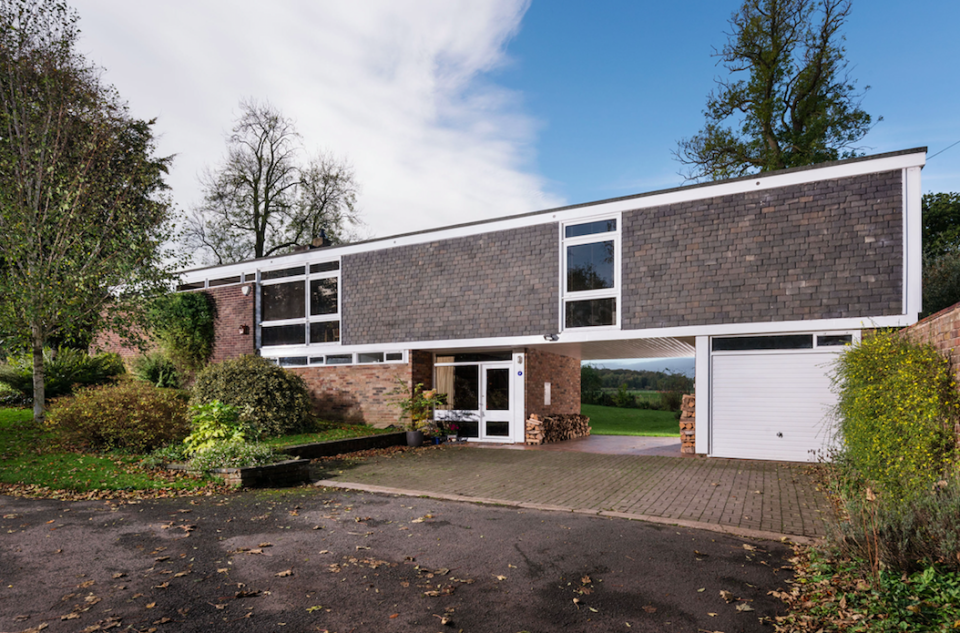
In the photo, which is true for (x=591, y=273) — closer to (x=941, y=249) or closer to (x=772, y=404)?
(x=772, y=404)

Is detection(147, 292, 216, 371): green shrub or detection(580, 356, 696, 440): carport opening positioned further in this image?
detection(580, 356, 696, 440): carport opening

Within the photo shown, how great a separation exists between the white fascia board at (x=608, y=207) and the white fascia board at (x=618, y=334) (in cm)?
274

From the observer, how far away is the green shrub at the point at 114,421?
9.79 m

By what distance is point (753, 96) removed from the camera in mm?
22391

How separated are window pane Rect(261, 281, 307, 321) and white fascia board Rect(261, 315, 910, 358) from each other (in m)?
1.02

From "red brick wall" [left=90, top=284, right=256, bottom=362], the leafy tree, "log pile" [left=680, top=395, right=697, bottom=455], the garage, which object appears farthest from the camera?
the leafy tree

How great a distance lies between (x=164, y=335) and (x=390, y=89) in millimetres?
11965

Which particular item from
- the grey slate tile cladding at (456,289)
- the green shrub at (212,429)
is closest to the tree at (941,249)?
the grey slate tile cladding at (456,289)

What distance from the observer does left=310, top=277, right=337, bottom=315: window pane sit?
656 inches

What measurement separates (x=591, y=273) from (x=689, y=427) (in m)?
4.09

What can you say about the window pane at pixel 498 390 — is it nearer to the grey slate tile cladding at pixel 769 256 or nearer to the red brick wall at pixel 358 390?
the red brick wall at pixel 358 390

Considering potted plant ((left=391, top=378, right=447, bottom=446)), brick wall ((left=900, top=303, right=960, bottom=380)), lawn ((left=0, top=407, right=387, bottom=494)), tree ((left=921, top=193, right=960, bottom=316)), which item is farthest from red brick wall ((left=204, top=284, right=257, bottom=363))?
tree ((left=921, top=193, right=960, bottom=316))

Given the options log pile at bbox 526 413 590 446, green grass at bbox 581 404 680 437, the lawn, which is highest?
the lawn

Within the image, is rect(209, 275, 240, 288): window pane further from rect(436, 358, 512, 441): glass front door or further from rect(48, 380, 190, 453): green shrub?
rect(48, 380, 190, 453): green shrub
